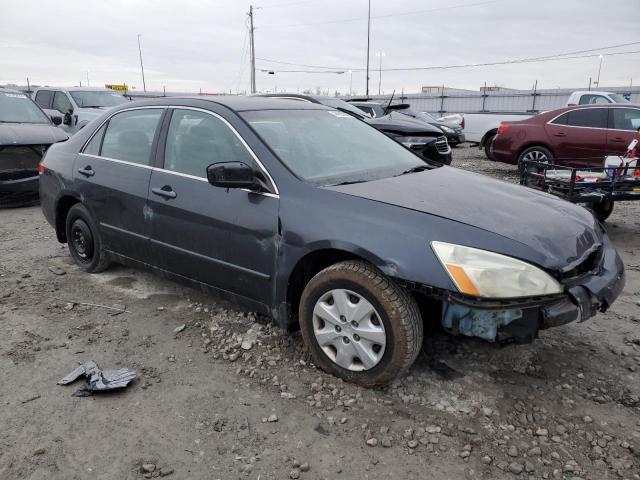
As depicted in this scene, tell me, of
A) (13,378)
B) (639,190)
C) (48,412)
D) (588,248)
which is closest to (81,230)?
(13,378)

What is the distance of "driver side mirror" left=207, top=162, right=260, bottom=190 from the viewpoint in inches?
117

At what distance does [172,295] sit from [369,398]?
7.06 feet

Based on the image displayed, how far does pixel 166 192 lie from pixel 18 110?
22.5 feet

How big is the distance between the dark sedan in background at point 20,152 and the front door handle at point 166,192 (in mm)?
5177

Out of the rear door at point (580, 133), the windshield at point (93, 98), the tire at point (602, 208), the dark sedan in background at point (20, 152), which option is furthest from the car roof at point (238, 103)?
the windshield at point (93, 98)

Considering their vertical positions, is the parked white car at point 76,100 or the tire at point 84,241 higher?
the parked white car at point 76,100

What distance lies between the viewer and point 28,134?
7.91 meters

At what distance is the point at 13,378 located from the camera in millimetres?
3004

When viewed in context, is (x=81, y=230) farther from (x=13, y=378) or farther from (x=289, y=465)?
(x=289, y=465)

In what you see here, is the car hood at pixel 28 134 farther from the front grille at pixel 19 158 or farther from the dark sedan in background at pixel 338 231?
the dark sedan in background at pixel 338 231

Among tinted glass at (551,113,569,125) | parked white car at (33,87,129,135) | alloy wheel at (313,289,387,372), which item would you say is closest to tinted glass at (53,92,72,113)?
parked white car at (33,87,129,135)

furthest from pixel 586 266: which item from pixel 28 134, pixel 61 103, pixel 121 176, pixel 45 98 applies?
pixel 45 98

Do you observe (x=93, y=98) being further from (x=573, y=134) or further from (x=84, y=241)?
(x=573, y=134)

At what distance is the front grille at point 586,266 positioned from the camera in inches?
100
